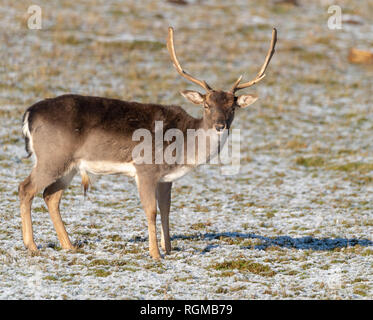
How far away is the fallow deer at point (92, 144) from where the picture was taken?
8242mm

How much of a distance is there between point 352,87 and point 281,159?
8248 mm

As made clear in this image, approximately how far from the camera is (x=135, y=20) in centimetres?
2697

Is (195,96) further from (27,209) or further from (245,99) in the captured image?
(27,209)

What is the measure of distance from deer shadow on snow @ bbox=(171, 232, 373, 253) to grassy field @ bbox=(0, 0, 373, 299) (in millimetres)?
35

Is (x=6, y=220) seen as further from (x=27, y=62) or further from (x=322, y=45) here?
(x=322, y=45)

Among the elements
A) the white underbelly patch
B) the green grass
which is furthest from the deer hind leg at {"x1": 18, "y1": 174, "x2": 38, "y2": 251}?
the green grass

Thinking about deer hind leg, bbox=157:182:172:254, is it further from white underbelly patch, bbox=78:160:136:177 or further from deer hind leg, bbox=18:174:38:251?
deer hind leg, bbox=18:174:38:251

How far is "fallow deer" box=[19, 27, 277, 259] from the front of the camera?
324 inches

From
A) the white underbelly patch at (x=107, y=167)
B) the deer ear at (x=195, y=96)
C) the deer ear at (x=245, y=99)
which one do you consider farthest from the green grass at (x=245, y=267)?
the deer ear at (x=195, y=96)

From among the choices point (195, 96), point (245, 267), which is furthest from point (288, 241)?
point (195, 96)

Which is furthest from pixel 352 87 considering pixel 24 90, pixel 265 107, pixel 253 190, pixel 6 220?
pixel 6 220

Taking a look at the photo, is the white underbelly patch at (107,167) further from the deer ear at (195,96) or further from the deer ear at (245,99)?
the deer ear at (245,99)

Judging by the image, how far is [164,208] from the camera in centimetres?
893

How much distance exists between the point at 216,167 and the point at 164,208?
5855 millimetres
